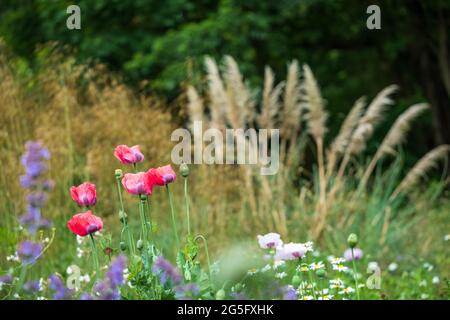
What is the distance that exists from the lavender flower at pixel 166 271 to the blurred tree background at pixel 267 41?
409 centimetres

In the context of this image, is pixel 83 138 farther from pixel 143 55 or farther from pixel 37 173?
pixel 143 55

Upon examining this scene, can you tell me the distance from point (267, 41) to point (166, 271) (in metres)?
7.51

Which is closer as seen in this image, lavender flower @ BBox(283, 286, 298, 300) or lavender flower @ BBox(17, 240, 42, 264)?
lavender flower @ BBox(283, 286, 298, 300)

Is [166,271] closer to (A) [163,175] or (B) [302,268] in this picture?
→ (A) [163,175]

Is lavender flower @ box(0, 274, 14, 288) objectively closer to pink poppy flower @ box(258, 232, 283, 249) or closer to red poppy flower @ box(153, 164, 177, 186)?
red poppy flower @ box(153, 164, 177, 186)

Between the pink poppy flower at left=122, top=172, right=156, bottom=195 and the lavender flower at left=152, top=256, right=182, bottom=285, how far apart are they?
21 centimetres

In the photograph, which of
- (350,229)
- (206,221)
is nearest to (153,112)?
(206,221)

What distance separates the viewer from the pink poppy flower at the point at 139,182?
225cm

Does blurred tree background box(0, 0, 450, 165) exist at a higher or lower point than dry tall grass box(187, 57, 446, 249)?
higher

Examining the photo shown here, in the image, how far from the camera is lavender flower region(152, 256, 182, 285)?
2.04 m

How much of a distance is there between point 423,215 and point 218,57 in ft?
9.52

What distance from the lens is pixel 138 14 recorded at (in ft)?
28.1

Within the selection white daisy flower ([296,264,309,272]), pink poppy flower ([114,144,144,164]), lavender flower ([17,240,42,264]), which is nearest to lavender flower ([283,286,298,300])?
white daisy flower ([296,264,309,272])

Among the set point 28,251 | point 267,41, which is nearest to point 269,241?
point 28,251
